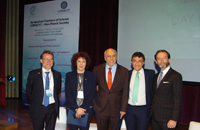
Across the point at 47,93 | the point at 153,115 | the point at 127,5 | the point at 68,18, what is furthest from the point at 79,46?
the point at 153,115

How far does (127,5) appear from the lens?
14.6ft

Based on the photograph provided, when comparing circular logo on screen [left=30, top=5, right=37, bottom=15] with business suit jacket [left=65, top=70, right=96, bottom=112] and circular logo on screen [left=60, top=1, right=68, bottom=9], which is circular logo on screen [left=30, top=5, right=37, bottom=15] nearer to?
circular logo on screen [left=60, top=1, right=68, bottom=9]

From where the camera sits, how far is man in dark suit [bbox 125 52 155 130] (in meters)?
2.28

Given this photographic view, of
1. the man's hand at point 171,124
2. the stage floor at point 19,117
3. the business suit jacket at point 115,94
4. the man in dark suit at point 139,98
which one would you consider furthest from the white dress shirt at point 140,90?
the stage floor at point 19,117

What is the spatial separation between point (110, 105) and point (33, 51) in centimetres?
446

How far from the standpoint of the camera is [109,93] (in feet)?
7.48

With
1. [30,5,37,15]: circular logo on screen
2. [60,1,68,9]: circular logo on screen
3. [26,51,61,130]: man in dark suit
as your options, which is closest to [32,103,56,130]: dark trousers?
[26,51,61,130]: man in dark suit

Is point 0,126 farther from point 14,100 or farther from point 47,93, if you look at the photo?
point 14,100

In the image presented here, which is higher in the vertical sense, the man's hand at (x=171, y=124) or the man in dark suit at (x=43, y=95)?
the man in dark suit at (x=43, y=95)

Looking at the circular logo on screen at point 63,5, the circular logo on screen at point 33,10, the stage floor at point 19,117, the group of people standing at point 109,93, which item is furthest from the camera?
the circular logo on screen at point 33,10

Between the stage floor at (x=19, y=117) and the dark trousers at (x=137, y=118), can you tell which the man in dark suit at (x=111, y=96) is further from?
the stage floor at (x=19, y=117)

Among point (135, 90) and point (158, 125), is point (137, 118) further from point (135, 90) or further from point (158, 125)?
point (135, 90)

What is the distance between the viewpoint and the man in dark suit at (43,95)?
86.5 inches

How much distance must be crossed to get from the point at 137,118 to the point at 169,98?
0.53 m
